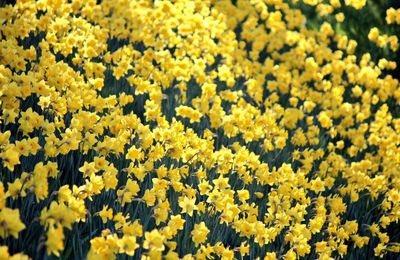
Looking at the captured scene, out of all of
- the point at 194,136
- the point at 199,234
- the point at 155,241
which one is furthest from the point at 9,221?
the point at 194,136

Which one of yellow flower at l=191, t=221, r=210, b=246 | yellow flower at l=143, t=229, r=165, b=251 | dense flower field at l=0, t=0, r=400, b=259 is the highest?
dense flower field at l=0, t=0, r=400, b=259

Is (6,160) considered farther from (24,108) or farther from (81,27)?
(81,27)

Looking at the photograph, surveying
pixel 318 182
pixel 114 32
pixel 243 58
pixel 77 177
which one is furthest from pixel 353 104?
pixel 77 177

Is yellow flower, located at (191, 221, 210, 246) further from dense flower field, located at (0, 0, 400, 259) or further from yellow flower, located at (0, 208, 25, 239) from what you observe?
yellow flower, located at (0, 208, 25, 239)

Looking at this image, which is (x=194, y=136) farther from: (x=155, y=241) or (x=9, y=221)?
(x=9, y=221)

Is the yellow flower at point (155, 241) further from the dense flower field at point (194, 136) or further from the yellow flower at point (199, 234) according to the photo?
the yellow flower at point (199, 234)

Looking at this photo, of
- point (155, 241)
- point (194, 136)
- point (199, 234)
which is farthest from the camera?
point (194, 136)

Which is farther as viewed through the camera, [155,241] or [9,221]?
[155,241]

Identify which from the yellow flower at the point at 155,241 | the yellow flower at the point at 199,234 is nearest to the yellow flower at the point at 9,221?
the yellow flower at the point at 155,241

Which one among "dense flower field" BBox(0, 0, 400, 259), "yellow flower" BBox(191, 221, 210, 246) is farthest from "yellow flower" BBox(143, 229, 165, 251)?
"yellow flower" BBox(191, 221, 210, 246)
